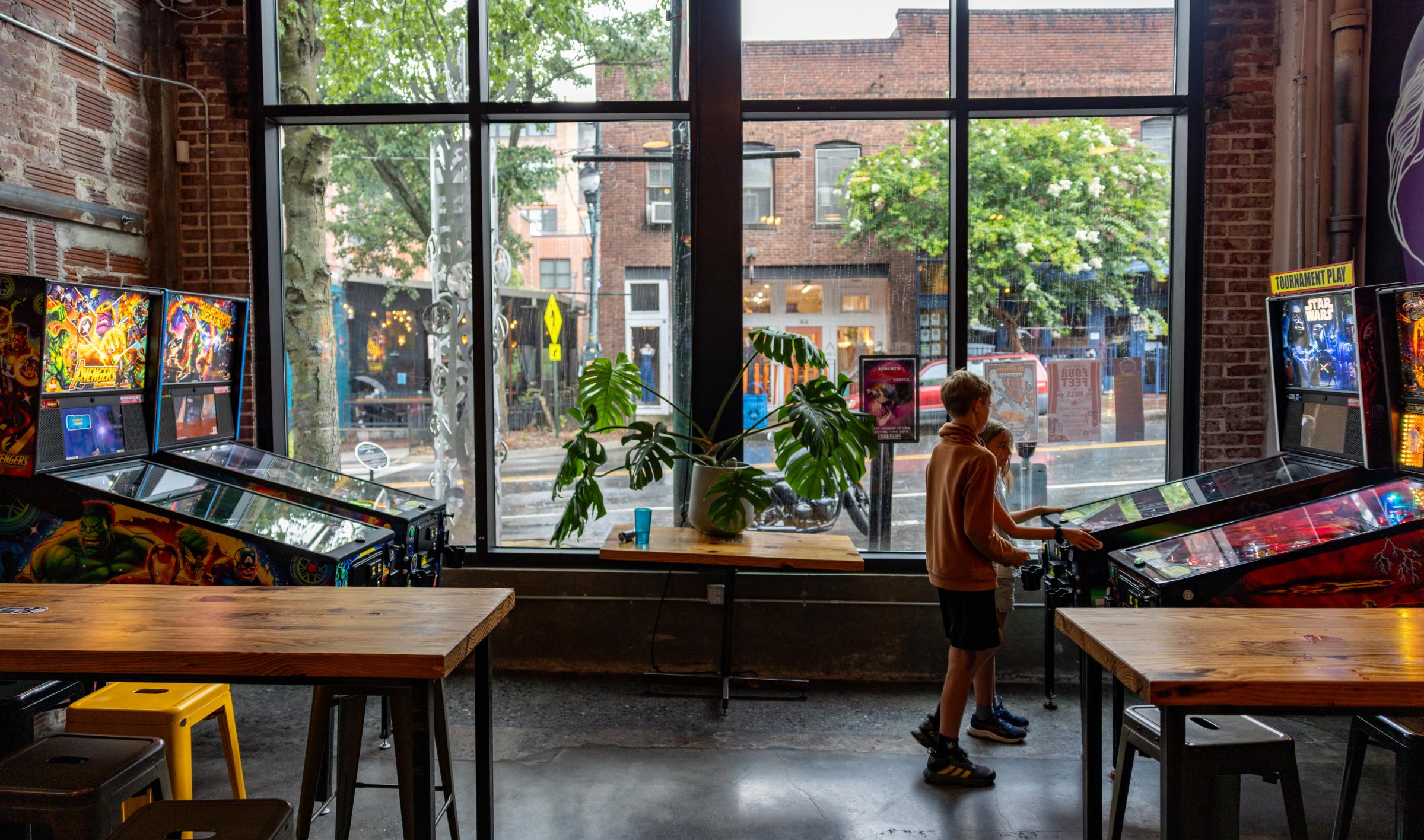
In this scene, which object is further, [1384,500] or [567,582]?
[567,582]

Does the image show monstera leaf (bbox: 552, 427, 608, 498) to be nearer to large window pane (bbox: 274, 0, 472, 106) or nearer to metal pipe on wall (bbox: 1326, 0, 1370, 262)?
large window pane (bbox: 274, 0, 472, 106)

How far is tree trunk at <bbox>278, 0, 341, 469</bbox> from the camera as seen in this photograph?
14.9ft

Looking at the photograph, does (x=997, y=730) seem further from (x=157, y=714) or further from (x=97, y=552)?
(x=97, y=552)

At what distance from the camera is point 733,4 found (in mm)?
4258

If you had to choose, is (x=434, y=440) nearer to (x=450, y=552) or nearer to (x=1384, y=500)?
(x=450, y=552)

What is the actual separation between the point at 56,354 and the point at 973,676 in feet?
10.7

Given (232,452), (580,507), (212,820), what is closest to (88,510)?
(232,452)

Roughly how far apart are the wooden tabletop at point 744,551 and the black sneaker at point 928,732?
60 cm

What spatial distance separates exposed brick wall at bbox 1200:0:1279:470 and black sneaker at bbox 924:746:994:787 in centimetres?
202

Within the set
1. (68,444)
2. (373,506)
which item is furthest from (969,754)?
(68,444)

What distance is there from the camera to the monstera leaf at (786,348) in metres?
3.88

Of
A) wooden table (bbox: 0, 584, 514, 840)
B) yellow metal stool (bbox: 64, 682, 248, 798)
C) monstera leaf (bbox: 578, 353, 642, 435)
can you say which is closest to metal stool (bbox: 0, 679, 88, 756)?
wooden table (bbox: 0, 584, 514, 840)

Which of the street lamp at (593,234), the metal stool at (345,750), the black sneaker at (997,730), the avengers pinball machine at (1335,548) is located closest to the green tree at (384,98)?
the street lamp at (593,234)

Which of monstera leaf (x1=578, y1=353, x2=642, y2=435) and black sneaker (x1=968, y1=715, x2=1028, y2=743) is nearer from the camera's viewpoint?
black sneaker (x1=968, y1=715, x2=1028, y2=743)
